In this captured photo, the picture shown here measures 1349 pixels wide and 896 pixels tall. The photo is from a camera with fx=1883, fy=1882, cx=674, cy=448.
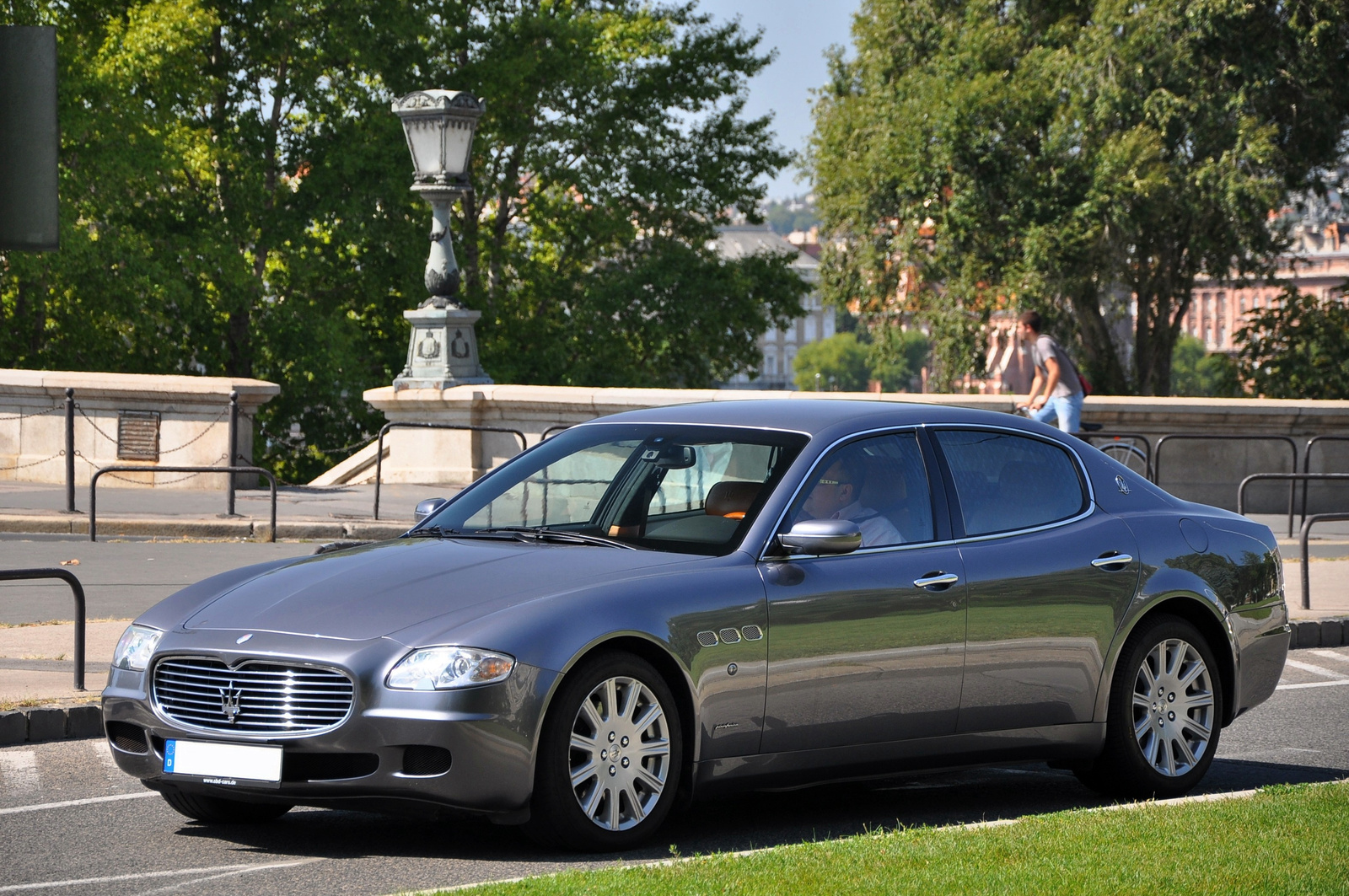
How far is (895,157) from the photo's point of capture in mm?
35156

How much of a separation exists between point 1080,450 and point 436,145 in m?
13.8

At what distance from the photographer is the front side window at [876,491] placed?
660 cm

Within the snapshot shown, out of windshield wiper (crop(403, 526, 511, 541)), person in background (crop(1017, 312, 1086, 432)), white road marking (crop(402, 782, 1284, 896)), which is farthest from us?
person in background (crop(1017, 312, 1086, 432))

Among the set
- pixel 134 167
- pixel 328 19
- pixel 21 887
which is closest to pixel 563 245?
pixel 328 19

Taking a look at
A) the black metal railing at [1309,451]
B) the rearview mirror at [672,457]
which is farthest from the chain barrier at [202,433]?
the rearview mirror at [672,457]

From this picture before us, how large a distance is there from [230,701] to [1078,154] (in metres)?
29.6

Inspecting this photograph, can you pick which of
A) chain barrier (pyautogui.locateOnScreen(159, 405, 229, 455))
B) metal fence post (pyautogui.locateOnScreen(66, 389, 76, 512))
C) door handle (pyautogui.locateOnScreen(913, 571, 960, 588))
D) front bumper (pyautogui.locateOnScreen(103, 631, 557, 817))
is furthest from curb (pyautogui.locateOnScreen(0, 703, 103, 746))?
chain barrier (pyautogui.locateOnScreen(159, 405, 229, 455))

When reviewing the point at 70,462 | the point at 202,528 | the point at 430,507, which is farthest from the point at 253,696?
the point at 70,462

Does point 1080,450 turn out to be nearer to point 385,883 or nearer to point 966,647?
point 966,647

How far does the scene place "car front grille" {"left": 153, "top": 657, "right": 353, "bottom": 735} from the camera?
18.1 feet

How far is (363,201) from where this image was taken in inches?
1383

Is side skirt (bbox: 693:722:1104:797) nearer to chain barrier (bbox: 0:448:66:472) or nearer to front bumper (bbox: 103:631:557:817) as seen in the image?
front bumper (bbox: 103:631:557:817)

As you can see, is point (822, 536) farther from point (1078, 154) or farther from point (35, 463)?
point (1078, 154)

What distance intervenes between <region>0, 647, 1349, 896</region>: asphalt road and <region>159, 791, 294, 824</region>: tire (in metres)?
0.04
